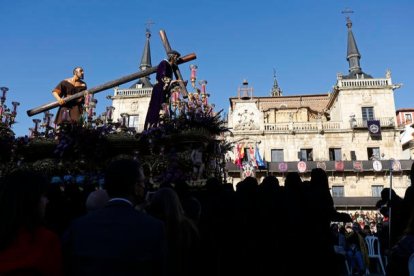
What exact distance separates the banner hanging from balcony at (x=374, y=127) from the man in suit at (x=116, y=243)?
37.8m

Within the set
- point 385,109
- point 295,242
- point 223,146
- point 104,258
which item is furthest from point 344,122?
point 104,258

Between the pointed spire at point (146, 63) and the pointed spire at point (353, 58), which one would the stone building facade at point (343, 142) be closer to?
the pointed spire at point (353, 58)

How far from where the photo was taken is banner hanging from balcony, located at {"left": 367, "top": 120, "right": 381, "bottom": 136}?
1395 inches

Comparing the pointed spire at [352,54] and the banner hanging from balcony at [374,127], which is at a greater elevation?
the pointed spire at [352,54]

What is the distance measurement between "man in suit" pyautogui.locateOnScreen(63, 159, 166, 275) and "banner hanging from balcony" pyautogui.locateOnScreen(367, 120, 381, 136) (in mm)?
37774

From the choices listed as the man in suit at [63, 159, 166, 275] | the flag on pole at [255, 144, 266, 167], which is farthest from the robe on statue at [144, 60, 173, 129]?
the flag on pole at [255, 144, 266, 167]

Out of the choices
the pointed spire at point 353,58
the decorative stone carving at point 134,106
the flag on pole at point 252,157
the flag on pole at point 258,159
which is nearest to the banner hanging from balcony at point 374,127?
the pointed spire at point 353,58

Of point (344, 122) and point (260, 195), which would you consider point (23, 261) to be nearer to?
point (260, 195)

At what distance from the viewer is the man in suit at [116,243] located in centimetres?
206

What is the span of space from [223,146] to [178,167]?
2.08m

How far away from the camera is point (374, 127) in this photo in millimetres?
35562

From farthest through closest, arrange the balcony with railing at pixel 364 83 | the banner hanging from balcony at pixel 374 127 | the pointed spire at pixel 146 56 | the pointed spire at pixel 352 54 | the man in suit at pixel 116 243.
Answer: the pointed spire at pixel 146 56 < the pointed spire at pixel 352 54 < the balcony with railing at pixel 364 83 < the banner hanging from balcony at pixel 374 127 < the man in suit at pixel 116 243

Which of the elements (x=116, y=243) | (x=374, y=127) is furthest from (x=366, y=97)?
(x=116, y=243)

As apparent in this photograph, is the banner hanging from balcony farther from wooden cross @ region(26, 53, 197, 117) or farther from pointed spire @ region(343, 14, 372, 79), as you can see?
wooden cross @ region(26, 53, 197, 117)
